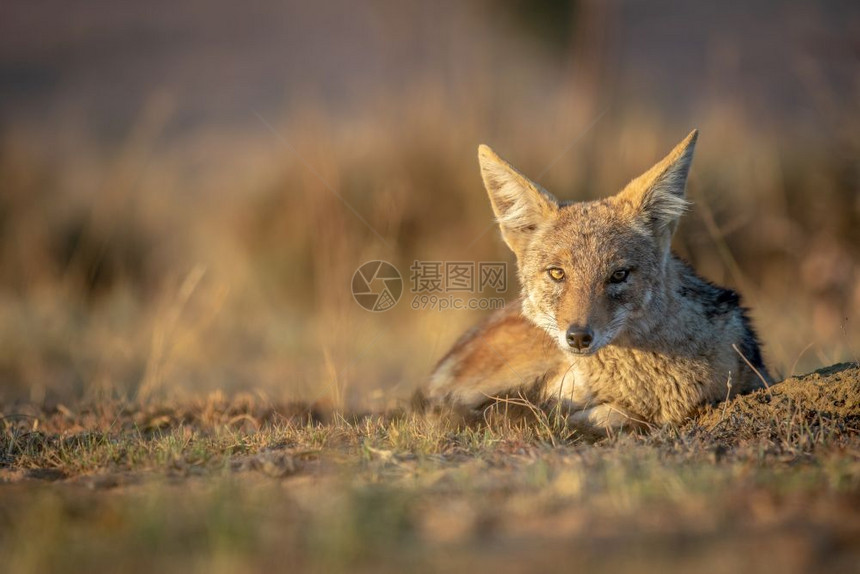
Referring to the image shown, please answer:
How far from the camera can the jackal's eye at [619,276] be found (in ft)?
14.8

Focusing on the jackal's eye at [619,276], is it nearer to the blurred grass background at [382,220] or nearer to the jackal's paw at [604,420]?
the jackal's paw at [604,420]

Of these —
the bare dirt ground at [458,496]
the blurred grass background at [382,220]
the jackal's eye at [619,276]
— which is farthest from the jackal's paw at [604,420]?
the blurred grass background at [382,220]

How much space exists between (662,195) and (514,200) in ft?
2.91

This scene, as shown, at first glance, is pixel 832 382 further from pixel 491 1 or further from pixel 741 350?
pixel 491 1

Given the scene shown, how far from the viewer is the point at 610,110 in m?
9.88

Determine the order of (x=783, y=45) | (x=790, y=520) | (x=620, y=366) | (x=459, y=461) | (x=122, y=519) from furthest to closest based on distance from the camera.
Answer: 1. (x=783, y=45)
2. (x=620, y=366)
3. (x=459, y=461)
4. (x=122, y=519)
5. (x=790, y=520)

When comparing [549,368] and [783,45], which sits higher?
[783,45]

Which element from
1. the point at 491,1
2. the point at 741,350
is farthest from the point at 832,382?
the point at 491,1

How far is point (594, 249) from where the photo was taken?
456 centimetres

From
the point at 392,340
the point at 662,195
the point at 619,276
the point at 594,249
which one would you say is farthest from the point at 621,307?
the point at 392,340

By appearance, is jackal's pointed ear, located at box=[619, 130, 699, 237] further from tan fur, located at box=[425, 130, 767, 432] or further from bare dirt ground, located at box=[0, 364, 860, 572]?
bare dirt ground, located at box=[0, 364, 860, 572]

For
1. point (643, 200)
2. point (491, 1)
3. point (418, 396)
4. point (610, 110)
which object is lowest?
point (418, 396)

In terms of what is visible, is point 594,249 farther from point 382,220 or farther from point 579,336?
point 382,220

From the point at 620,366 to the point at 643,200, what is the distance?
98 cm
